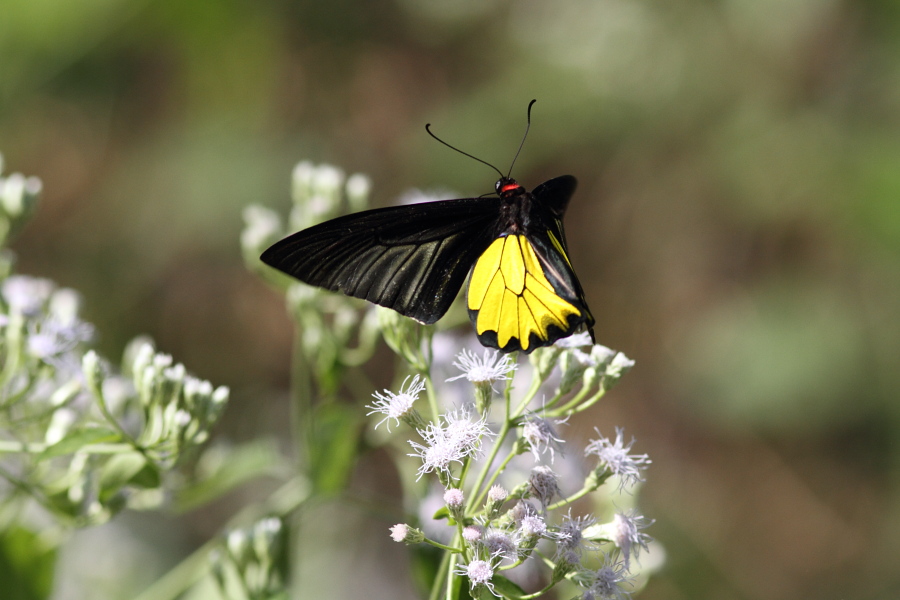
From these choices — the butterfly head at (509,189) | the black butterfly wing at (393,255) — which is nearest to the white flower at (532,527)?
the black butterfly wing at (393,255)

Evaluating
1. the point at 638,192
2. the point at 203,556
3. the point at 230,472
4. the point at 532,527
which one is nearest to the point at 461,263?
the point at 532,527

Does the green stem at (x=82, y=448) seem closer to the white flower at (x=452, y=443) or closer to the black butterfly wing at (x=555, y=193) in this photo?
the white flower at (x=452, y=443)

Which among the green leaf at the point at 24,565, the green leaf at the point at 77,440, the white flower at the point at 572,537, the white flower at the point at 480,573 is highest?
the white flower at the point at 572,537

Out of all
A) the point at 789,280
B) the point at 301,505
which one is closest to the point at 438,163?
the point at 789,280

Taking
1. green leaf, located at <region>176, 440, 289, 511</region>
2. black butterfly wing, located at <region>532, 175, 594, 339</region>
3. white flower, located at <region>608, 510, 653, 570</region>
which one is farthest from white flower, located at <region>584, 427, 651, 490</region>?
green leaf, located at <region>176, 440, 289, 511</region>

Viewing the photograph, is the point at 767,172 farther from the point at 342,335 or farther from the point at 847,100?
the point at 342,335

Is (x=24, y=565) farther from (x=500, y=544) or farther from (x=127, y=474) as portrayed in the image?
(x=500, y=544)

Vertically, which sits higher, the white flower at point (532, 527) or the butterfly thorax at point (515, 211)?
the butterfly thorax at point (515, 211)
